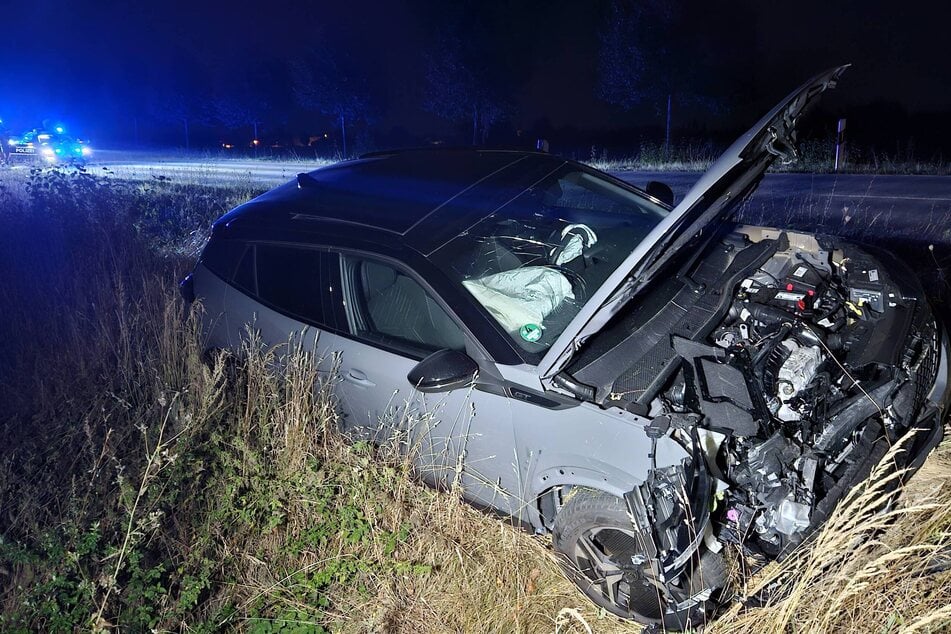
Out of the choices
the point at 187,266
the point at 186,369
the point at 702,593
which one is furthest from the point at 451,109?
the point at 702,593

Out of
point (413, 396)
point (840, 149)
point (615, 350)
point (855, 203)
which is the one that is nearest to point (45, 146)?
point (840, 149)

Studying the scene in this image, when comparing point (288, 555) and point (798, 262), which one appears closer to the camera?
point (288, 555)

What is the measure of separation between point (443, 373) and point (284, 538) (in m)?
1.16

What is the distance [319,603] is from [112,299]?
4.26 metres

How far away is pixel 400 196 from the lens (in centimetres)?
388

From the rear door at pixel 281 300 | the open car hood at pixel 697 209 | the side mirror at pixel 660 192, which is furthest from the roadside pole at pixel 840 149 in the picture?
the rear door at pixel 281 300

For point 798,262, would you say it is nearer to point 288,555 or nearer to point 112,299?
point 288,555

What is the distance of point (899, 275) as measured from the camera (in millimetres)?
3279

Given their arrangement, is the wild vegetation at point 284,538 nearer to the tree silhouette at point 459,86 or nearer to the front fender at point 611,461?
the front fender at point 611,461

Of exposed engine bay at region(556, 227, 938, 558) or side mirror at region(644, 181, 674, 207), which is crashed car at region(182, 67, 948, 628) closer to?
exposed engine bay at region(556, 227, 938, 558)

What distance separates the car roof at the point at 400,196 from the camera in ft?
11.4

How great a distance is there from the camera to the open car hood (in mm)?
2348

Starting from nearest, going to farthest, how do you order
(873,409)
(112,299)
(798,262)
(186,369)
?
(873,409), (798,262), (186,369), (112,299)

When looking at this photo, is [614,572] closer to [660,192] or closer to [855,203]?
[660,192]
